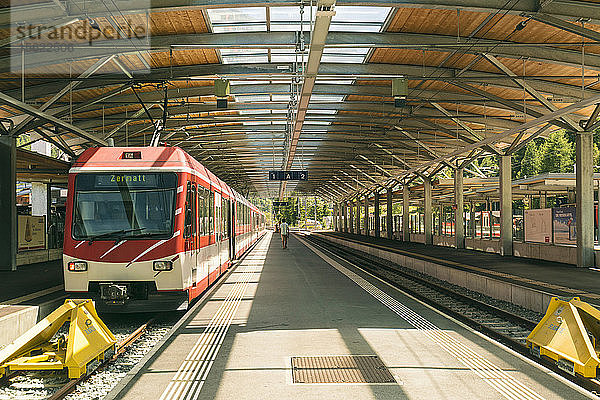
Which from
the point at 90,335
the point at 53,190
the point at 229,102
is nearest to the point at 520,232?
the point at 229,102

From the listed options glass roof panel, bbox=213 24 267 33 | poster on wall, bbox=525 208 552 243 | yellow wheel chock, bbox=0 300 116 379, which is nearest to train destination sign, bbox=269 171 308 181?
poster on wall, bbox=525 208 552 243

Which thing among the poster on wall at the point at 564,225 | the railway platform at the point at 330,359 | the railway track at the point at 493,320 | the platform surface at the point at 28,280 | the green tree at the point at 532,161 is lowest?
the railway track at the point at 493,320

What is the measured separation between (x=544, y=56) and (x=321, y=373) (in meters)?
13.7

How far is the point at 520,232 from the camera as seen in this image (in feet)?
88.2

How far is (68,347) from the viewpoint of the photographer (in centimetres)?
714

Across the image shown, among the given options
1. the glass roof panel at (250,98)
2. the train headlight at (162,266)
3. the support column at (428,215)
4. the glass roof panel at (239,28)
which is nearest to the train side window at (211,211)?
the train headlight at (162,266)

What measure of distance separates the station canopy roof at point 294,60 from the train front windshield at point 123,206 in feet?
10.7

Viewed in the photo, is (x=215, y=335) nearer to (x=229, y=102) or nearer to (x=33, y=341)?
(x=33, y=341)

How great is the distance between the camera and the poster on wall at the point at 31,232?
74.3 feet

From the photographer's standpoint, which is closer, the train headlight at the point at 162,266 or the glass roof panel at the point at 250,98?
the train headlight at the point at 162,266

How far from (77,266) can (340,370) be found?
18.0 feet

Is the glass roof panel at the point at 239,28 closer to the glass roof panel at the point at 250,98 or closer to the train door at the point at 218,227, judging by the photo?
the train door at the point at 218,227

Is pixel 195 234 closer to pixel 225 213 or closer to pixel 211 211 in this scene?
pixel 211 211

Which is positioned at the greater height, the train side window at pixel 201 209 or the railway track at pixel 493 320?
the train side window at pixel 201 209
